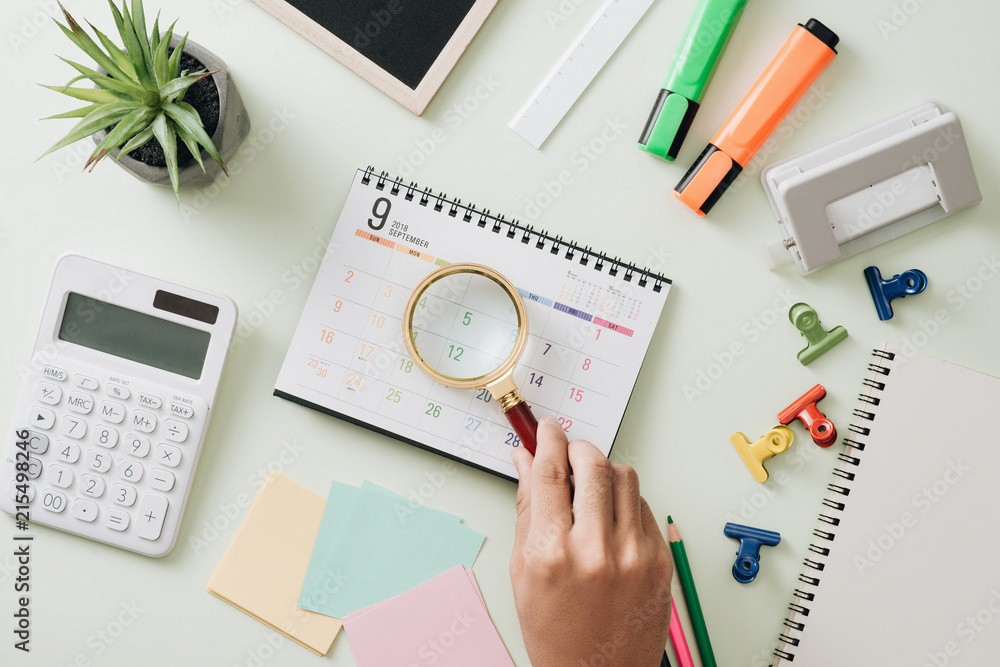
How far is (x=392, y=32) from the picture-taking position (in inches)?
48.3

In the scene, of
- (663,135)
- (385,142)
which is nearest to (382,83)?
(385,142)

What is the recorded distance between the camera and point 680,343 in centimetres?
127

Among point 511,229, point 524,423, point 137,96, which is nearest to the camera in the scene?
point 137,96

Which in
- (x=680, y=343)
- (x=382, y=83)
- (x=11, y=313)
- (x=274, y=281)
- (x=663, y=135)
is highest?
(x=663, y=135)

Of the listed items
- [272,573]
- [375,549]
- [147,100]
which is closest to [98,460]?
[272,573]

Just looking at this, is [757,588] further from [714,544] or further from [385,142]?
[385,142]

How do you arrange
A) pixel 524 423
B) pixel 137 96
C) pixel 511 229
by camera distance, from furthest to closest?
pixel 511 229, pixel 524 423, pixel 137 96

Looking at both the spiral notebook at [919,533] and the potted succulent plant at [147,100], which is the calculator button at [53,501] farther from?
the spiral notebook at [919,533]

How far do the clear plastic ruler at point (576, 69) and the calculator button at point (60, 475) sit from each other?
1.06 metres

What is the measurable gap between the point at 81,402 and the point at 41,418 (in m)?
0.08

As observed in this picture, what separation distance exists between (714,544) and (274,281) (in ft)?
3.27

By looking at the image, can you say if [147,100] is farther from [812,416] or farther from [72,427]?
[812,416]

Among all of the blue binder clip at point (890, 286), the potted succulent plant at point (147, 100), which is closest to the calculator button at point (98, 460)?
the potted succulent plant at point (147, 100)

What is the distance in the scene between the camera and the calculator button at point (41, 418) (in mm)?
1199
